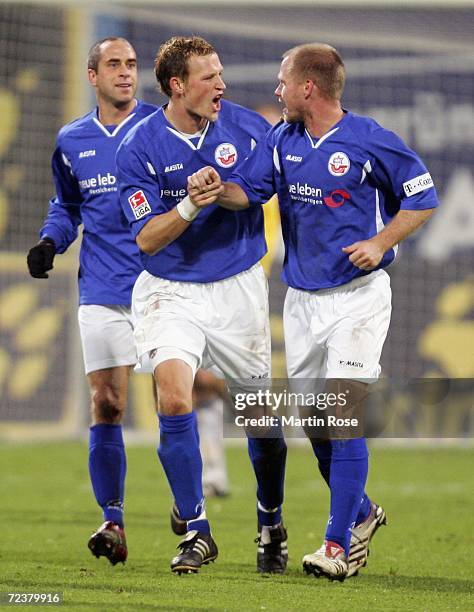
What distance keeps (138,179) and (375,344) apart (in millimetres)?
1289

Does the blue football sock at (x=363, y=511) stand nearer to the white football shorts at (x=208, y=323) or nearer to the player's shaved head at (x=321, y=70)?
the white football shorts at (x=208, y=323)

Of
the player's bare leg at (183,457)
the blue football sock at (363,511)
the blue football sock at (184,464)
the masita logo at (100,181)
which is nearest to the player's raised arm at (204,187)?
the player's bare leg at (183,457)

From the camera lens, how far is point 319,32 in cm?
1525

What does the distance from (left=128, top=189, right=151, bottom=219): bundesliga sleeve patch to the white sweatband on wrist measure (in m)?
0.23

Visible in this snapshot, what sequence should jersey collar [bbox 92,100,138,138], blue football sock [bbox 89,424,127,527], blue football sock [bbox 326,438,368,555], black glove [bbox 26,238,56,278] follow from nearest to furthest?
1. blue football sock [bbox 326,438,368,555]
2. black glove [bbox 26,238,56,278]
3. blue football sock [bbox 89,424,127,527]
4. jersey collar [bbox 92,100,138,138]

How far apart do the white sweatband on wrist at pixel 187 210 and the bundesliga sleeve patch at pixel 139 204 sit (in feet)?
0.74

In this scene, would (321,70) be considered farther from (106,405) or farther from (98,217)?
(106,405)

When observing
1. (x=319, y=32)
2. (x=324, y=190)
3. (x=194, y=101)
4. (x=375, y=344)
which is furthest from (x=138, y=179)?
(x=319, y=32)

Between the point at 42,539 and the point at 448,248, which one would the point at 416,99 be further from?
the point at 42,539

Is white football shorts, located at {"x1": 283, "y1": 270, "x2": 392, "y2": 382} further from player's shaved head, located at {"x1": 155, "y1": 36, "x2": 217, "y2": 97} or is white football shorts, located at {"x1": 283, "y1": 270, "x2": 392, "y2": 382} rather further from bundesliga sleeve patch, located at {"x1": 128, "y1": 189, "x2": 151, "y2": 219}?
player's shaved head, located at {"x1": 155, "y1": 36, "x2": 217, "y2": 97}

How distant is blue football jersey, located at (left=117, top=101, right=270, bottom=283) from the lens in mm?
6410

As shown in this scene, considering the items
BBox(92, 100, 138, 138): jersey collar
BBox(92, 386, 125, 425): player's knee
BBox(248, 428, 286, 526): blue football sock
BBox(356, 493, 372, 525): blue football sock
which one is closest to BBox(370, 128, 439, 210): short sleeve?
BBox(248, 428, 286, 526): blue football sock

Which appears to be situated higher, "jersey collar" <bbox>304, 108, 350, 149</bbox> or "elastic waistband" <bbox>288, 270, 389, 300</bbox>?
"jersey collar" <bbox>304, 108, 350, 149</bbox>

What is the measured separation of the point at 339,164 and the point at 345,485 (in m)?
1.37
